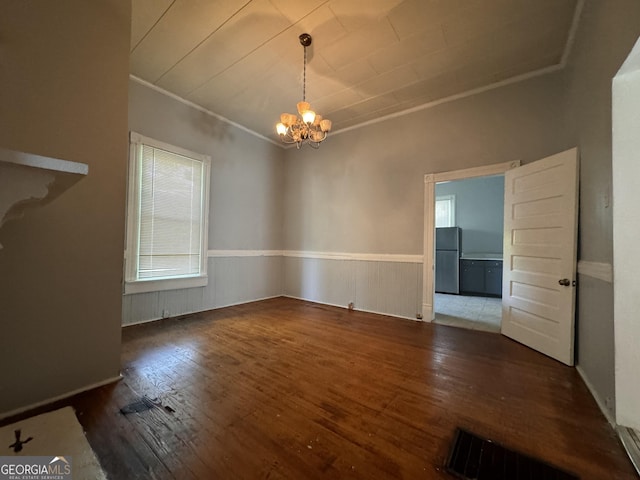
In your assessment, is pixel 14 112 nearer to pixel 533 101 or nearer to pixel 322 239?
pixel 322 239

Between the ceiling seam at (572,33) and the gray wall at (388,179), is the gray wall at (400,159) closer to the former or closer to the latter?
the gray wall at (388,179)

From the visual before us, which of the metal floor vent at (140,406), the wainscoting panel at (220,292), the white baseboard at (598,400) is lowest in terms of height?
the metal floor vent at (140,406)

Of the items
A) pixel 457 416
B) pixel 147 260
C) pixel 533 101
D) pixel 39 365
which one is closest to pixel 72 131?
pixel 39 365

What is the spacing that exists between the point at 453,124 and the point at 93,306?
454 cm

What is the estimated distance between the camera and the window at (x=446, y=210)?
6711 mm

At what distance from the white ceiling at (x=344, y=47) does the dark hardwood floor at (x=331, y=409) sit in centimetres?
323

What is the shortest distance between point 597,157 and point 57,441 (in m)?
3.99

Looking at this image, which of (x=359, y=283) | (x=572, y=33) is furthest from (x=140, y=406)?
(x=572, y=33)

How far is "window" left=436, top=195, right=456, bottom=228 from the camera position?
6.71m

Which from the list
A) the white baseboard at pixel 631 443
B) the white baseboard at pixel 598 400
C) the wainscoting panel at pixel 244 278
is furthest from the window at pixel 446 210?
the white baseboard at pixel 631 443

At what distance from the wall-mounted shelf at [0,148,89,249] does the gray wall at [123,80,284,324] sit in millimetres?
2625

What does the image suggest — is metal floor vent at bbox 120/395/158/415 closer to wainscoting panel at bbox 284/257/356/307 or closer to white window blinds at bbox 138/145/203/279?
white window blinds at bbox 138/145/203/279

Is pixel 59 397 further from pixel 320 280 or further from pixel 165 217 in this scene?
pixel 320 280

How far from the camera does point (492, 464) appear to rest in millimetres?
1313
